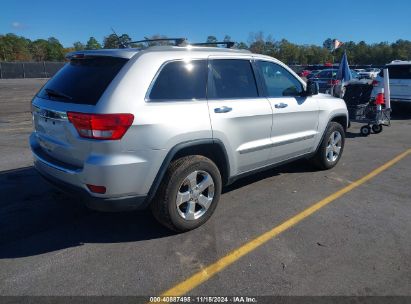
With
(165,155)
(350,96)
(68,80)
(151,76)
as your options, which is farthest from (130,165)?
(350,96)

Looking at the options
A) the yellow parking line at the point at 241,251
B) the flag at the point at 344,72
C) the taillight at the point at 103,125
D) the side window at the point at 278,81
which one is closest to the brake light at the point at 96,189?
the taillight at the point at 103,125

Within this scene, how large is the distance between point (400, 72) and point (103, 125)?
12.7m

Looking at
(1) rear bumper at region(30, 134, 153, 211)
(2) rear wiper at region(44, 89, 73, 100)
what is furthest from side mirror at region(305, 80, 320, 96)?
(2) rear wiper at region(44, 89, 73, 100)

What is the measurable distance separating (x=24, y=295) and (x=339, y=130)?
5.17 meters

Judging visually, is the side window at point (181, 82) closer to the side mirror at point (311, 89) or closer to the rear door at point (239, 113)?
the rear door at point (239, 113)

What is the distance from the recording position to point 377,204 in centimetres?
494

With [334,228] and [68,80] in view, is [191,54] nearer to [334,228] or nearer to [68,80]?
[68,80]

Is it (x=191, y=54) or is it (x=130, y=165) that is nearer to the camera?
(x=130, y=165)

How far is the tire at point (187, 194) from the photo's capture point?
12.4ft

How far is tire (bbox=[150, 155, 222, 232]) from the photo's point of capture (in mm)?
3775

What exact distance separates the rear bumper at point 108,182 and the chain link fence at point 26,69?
144 ft

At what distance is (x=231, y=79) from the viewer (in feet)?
14.7

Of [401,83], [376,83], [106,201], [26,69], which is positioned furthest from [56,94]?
[26,69]

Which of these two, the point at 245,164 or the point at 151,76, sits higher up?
the point at 151,76
